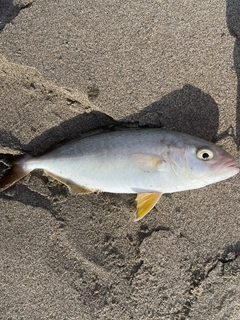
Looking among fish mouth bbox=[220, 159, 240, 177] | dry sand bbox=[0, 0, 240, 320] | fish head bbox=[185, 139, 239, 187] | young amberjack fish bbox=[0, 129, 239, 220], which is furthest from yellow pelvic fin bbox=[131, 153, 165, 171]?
fish mouth bbox=[220, 159, 240, 177]

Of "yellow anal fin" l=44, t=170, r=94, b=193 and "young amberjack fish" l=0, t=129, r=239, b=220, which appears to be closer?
"young amberjack fish" l=0, t=129, r=239, b=220

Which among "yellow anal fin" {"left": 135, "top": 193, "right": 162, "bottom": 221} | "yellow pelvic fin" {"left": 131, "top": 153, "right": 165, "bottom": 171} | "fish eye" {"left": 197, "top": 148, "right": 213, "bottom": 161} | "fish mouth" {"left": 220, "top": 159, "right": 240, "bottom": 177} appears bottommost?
"yellow anal fin" {"left": 135, "top": 193, "right": 162, "bottom": 221}

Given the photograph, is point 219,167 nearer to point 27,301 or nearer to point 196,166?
point 196,166

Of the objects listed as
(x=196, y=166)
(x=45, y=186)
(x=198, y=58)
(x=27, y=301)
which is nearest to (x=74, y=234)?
(x=45, y=186)

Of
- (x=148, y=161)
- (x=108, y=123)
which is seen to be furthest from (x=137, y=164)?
(x=108, y=123)

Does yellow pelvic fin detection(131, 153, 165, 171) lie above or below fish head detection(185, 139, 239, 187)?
above

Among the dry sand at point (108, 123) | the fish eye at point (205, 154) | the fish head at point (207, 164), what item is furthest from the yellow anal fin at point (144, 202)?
the fish eye at point (205, 154)

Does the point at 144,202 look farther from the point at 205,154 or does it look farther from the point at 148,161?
the point at 205,154

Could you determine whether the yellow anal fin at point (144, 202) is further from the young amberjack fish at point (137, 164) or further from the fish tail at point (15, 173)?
the fish tail at point (15, 173)

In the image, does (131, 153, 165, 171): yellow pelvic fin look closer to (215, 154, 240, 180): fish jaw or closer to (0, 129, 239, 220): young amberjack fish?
(0, 129, 239, 220): young amberjack fish
